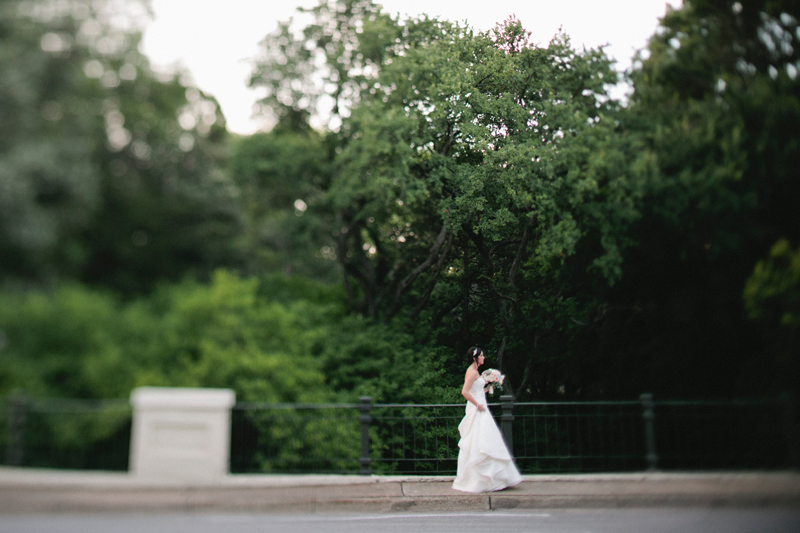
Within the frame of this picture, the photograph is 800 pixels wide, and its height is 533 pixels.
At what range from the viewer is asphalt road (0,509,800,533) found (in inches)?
201

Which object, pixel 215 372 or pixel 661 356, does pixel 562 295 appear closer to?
pixel 661 356

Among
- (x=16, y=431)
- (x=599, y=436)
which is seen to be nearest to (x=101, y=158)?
(x=16, y=431)

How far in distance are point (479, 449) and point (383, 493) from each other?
4.96ft

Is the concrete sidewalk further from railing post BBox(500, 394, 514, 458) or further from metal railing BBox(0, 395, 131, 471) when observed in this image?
metal railing BBox(0, 395, 131, 471)

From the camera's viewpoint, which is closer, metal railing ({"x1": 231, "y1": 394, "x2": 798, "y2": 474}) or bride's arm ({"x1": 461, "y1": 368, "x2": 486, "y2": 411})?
metal railing ({"x1": 231, "y1": 394, "x2": 798, "y2": 474})

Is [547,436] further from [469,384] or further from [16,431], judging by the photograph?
[16,431]

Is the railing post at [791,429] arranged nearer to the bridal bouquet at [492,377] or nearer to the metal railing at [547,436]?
the metal railing at [547,436]

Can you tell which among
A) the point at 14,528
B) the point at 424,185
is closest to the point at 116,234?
the point at 14,528

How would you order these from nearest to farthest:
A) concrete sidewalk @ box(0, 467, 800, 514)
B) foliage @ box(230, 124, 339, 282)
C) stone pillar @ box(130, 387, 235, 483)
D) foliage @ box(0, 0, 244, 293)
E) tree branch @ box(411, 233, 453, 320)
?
concrete sidewalk @ box(0, 467, 800, 514)
tree branch @ box(411, 233, 453, 320)
stone pillar @ box(130, 387, 235, 483)
foliage @ box(230, 124, 339, 282)
foliage @ box(0, 0, 244, 293)

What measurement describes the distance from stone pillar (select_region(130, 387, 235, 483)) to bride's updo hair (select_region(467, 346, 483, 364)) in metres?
5.03

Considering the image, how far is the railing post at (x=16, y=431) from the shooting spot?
474 inches

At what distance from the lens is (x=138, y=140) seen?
104ft

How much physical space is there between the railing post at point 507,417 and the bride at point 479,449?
0.71 ft

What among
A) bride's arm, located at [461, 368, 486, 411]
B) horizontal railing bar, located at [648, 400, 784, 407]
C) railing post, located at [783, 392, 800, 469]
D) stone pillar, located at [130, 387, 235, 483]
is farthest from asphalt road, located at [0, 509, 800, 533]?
stone pillar, located at [130, 387, 235, 483]
